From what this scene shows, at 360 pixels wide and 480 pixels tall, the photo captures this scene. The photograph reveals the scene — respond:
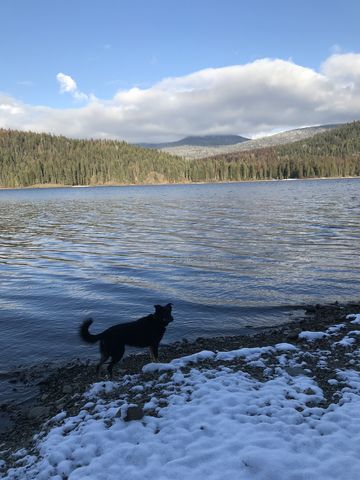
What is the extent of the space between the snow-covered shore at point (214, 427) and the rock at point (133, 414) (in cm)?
2

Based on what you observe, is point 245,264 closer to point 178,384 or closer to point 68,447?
point 178,384

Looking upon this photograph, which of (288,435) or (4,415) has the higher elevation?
(288,435)

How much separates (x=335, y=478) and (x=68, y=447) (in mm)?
3533

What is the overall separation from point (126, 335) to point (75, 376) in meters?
1.75

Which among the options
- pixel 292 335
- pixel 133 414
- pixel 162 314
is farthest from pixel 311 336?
pixel 133 414

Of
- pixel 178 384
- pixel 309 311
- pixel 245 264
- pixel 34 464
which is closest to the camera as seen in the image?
pixel 34 464

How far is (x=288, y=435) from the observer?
545 cm

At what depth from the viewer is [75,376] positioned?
8.84 meters

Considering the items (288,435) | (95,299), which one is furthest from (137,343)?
(95,299)

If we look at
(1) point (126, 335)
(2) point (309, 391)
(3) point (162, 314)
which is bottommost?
(2) point (309, 391)

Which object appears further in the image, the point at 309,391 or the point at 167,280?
the point at 167,280

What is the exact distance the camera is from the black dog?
806cm

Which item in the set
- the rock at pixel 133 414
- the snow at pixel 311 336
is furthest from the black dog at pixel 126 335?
the snow at pixel 311 336

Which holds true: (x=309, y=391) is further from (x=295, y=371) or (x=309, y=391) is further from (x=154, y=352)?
(x=154, y=352)
